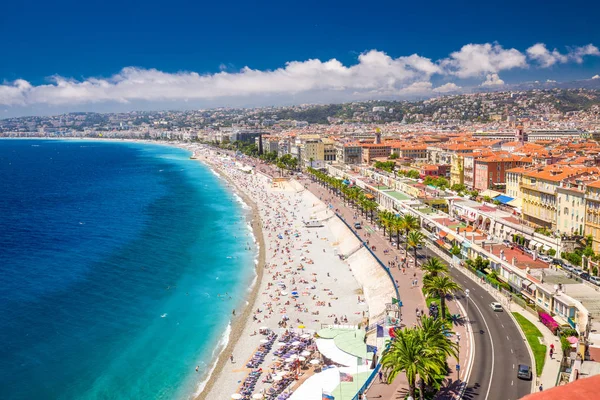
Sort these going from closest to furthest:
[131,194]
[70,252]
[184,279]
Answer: [184,279] → [70,252] → [131,194]

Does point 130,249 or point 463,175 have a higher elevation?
point 463,175

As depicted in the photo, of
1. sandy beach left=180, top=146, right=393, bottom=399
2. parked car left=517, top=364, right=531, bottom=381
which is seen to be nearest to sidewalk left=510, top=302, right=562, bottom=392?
parked car left=517, top=364, right=531, bottom=381

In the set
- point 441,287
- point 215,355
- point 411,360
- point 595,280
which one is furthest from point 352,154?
point 411,360

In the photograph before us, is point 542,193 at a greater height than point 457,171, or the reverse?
point 542,193

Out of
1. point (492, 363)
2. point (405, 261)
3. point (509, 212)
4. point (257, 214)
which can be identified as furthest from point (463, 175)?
point (492, 363)

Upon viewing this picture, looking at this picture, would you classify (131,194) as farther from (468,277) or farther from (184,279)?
(468,277)

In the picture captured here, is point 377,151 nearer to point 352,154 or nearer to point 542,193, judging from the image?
point 352,154
